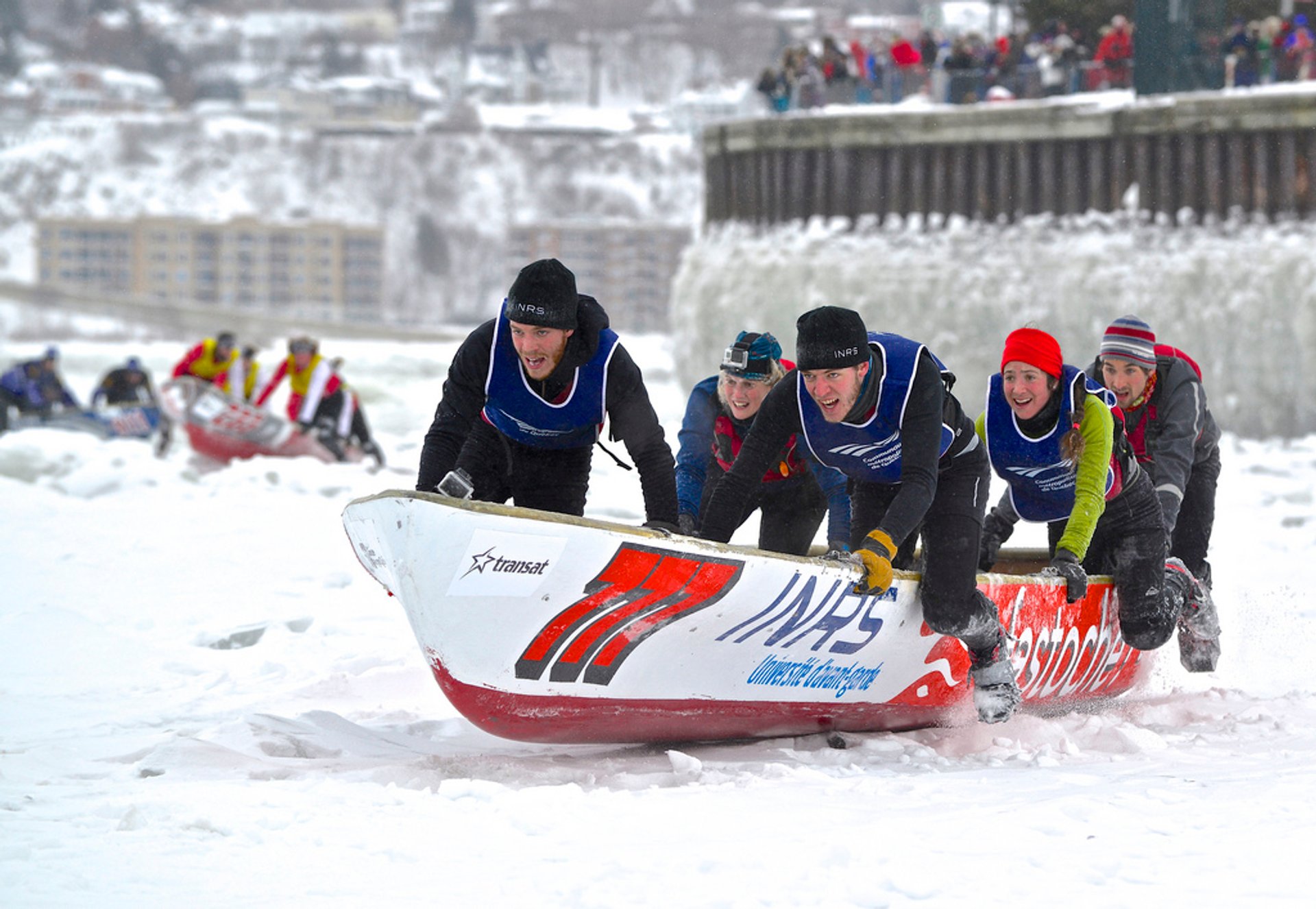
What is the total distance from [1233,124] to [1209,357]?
8.59 feet

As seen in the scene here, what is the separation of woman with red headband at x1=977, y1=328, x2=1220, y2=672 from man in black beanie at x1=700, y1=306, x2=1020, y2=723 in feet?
1.08

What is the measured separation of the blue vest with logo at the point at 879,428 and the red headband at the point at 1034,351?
349 mm

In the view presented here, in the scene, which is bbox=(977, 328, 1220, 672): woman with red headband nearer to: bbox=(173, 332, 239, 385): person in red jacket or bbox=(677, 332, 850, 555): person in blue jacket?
bbox=(677, 332, 850, 555): person in blue jacket

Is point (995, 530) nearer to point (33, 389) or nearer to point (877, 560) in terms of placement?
point (877, 560)

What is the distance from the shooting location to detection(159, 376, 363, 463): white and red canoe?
13789 mm

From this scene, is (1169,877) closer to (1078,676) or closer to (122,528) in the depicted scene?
(1078,676)

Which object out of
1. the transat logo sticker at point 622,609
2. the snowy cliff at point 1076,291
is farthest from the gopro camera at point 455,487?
the snowy cliff at point 1076,291

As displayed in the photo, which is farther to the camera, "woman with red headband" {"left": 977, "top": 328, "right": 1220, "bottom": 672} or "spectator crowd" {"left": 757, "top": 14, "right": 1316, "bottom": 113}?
"spectator crowd" {"left": 757, "top": 14, "right": 1316, "bottom": 113}

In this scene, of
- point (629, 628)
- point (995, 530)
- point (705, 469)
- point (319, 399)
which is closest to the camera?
point (629, 628)

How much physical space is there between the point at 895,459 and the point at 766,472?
57cm

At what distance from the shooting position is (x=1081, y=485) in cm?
529

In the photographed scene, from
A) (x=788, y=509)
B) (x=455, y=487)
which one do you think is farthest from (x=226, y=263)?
(x=455, y=487)

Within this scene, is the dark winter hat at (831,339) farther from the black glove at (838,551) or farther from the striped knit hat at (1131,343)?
the striped knit hat at (1131,343)

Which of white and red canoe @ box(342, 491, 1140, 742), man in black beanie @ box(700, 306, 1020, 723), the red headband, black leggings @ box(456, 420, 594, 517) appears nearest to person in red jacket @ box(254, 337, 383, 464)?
black leggings @ box(456, 420, 594, 517)
